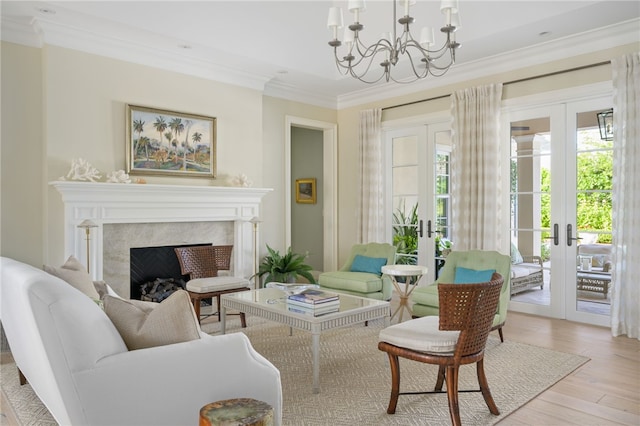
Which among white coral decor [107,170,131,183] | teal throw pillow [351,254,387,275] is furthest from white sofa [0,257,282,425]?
teal throw pillow [351,254,387,275]

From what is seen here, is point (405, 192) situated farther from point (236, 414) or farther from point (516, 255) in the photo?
point (236, 414)

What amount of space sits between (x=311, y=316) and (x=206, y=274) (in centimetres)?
217

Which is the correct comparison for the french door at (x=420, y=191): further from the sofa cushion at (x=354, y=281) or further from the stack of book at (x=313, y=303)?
the stack of book at (x=313, y=303)

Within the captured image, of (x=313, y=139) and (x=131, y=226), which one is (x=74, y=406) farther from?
(x=313, y=139)

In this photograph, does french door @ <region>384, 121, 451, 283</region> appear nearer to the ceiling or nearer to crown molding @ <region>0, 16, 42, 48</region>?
the ceiling

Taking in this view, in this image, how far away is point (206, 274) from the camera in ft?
16.0

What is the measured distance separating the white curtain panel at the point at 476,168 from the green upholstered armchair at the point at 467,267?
115cm

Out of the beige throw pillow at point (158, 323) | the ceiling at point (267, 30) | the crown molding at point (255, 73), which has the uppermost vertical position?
the ceiling at point (267, 30)

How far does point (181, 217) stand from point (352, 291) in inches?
83.4

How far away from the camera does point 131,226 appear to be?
4840mm

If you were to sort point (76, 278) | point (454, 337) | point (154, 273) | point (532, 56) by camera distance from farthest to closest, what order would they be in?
point (154, 273) < point (532, 56) < point (76, 278) < point (454, 337)

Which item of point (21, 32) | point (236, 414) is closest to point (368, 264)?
point (236, 414)

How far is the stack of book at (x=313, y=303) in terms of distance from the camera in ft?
10.4

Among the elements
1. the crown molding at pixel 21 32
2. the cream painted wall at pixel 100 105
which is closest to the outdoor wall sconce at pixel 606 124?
the cream painted wall at pixel 100 105
